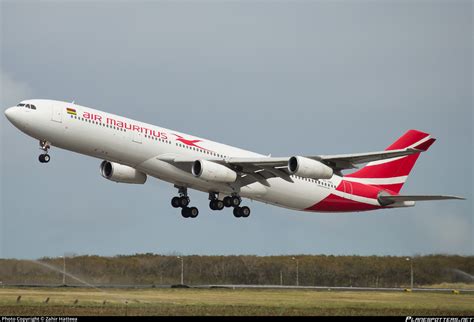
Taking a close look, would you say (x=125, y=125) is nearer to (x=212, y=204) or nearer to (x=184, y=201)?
(x=184, y=201)

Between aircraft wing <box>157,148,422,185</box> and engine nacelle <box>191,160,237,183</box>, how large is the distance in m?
0.44

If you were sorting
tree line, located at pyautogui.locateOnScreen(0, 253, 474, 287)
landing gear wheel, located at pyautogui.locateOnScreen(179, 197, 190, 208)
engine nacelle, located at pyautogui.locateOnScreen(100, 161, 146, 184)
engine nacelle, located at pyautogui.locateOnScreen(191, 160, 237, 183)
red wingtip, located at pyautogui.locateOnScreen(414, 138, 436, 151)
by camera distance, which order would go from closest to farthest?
tree line, located at pyautogui.locateOnScreen(0, 253, 474, 287), engine nacelle, located at pyautogui.locateOnScreen(191, 160, 237, 183), engine nacelle, located at pyautogui.locateOnScreen(100, 161, 146, 184), landing gear wheel, located at pyautogui.locateOnScreen(179, 197, 190, 208), red wingtip, located at pyautogui.locateOnScreen(414, 138, 436, 151)

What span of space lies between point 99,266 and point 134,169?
6375 mm

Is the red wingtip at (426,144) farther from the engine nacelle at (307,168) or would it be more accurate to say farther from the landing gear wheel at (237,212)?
the landing gear wheel at (237,212)

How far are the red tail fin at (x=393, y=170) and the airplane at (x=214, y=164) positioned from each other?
0.22ft

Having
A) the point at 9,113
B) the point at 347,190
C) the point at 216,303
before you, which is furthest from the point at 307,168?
the point at 9,113

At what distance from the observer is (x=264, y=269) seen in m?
58.8

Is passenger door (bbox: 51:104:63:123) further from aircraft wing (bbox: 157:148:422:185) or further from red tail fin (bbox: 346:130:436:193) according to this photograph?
red tail fin (bbox: 346:130:436:193)

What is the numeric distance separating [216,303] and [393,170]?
24076mm

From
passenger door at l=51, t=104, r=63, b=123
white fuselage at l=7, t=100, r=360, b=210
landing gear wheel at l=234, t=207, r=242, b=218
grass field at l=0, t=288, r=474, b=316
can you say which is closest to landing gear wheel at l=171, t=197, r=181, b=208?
white fuselage at l=7, t=100, r=360, b=210

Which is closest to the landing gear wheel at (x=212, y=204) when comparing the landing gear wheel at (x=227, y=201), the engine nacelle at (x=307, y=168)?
the landing gear wheel at (x=227, y=201)

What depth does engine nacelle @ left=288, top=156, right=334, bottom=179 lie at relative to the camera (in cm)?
4997

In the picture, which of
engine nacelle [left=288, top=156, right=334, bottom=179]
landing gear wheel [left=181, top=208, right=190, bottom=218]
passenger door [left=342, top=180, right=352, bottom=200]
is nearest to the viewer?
engine nacelle [left=288, top=156, right=334, bottom=179]

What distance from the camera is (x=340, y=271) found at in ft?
192
